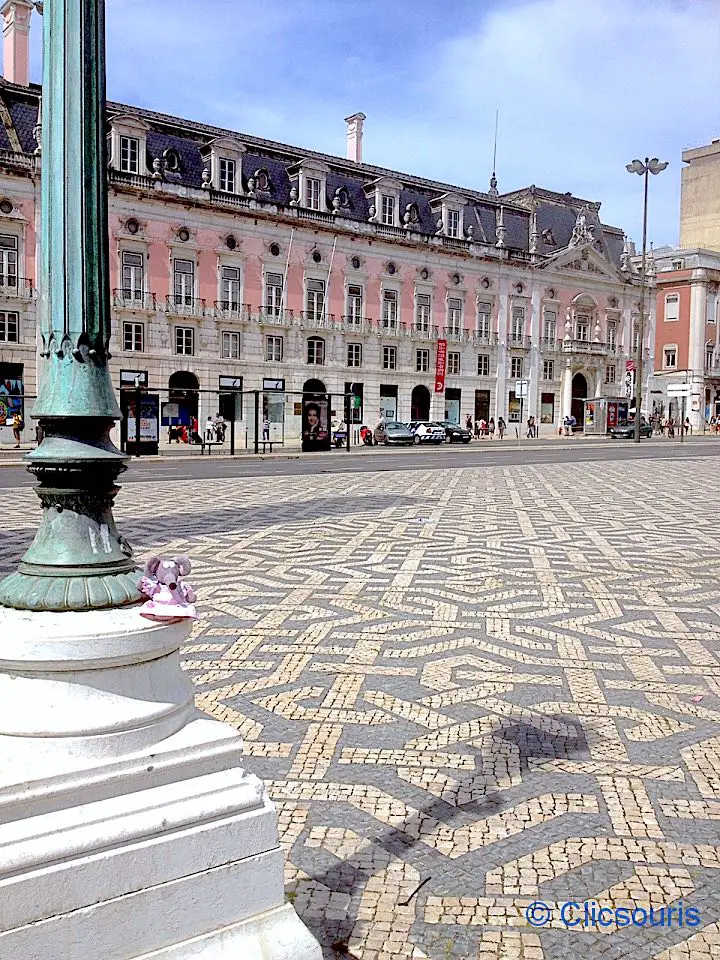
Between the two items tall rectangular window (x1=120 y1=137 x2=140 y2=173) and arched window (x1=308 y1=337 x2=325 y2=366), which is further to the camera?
arched window (x1=308 y1=337 x2=325 y2=366)

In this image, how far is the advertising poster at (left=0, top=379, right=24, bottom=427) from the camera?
109 ft

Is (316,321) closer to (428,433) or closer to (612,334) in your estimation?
(428,433)

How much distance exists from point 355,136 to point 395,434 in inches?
869

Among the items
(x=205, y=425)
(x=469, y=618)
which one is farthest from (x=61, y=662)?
(x=205, y=425)

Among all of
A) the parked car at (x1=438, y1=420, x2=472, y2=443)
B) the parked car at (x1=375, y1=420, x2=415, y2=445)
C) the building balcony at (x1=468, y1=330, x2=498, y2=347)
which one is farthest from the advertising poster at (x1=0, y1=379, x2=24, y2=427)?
the building balcony at (x1=468, y1=330, x2=498, y2=347)

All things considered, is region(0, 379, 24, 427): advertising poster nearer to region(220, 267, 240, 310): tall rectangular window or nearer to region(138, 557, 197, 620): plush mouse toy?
region(220, 267, 240, 310): tall rectangular window

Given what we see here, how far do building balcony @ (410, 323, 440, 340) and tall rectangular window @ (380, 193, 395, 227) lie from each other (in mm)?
5821

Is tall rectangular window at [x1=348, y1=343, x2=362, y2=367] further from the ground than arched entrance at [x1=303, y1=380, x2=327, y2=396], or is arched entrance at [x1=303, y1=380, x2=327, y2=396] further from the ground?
tall rectangular window at [x1=348, y1=343, x2=362, y2=367]

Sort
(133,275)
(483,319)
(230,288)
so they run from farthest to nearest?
(483,319)
(230,288)
(133,275)

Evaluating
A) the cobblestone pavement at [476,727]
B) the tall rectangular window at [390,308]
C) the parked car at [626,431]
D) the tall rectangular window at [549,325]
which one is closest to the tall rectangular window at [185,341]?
the tall rectangular window at [390,308]

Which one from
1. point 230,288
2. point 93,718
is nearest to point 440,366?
point 230,288

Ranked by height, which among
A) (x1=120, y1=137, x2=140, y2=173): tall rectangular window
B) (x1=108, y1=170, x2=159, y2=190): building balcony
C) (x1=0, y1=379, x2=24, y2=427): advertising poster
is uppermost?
(x1=120, y1=137, x2=140, y2=173): tall rectangular window

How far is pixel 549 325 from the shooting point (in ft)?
176

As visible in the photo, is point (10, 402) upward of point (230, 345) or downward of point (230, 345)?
downward
